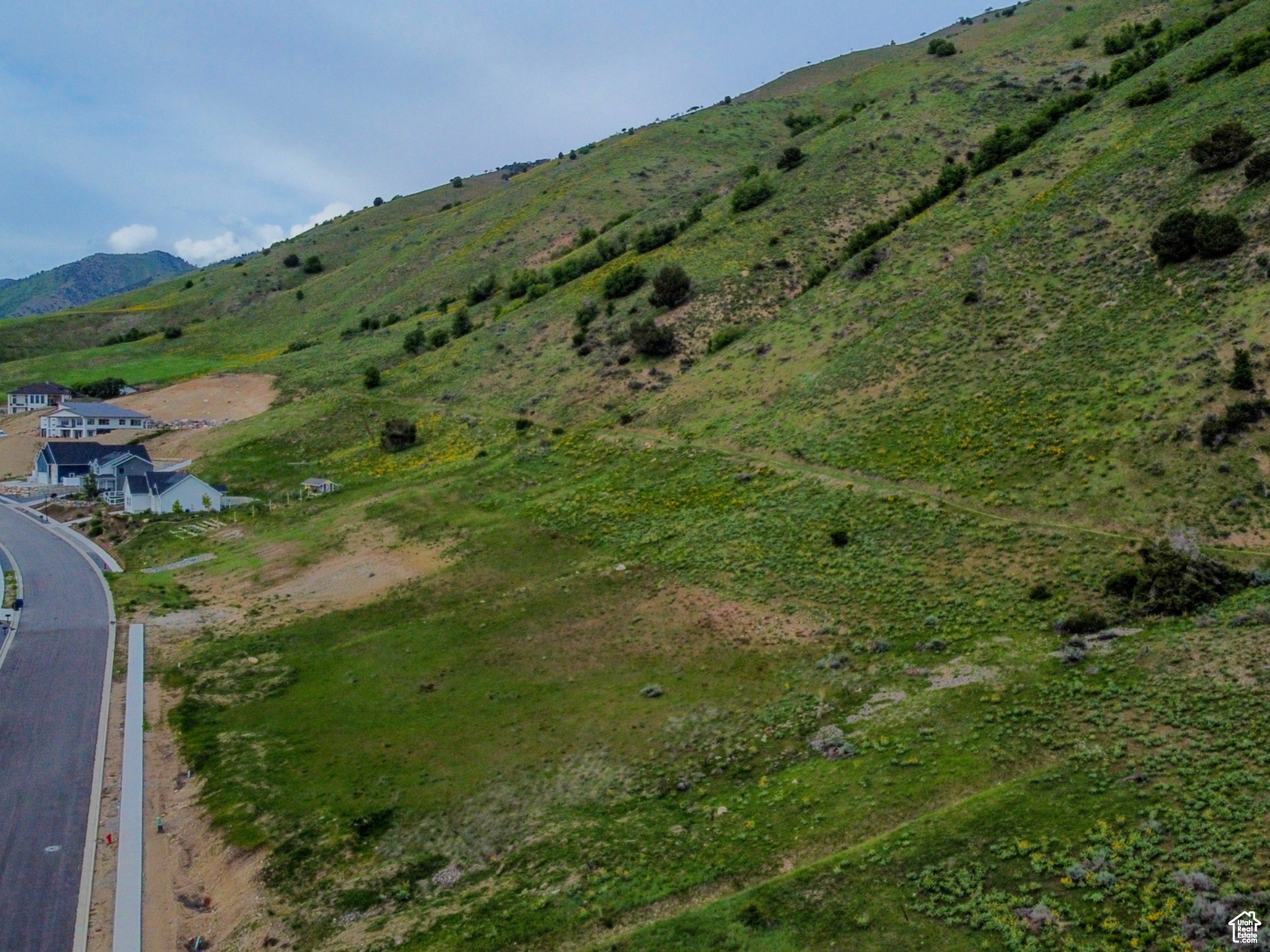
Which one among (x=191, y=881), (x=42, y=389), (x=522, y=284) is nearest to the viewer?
(x=191, y=881)

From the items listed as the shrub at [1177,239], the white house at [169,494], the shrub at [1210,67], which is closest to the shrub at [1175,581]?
the shrub at [1177,239]

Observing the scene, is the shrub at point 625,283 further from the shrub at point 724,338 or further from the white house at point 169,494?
the white house at point 169,494

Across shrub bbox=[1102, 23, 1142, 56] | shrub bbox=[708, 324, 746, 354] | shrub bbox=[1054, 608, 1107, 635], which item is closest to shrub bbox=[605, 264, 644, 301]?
shrub bbox=[708, 324, 746, 354]

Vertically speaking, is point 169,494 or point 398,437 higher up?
point 398,437

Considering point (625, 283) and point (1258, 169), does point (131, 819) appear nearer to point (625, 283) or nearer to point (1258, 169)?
point (1258, 169)

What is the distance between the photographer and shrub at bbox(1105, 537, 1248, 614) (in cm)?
3028

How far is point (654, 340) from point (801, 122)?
74.7 m

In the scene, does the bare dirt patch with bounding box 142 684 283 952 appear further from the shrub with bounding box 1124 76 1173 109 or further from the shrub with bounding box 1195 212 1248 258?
the shrub with bounding box 1124 76 1173 109

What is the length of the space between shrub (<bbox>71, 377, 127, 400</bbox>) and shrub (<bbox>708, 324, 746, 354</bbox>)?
278 ft

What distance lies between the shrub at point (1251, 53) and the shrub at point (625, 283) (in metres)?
51.4

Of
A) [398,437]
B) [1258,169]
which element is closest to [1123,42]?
[1258,169]

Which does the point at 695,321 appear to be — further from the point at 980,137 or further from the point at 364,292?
the point at 364,292

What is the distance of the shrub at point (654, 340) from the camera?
7331 centimetres

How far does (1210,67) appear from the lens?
67.0 m
